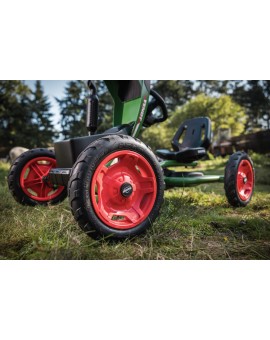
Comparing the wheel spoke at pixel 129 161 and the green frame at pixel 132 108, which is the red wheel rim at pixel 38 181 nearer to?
the green frame at pixel 132 108

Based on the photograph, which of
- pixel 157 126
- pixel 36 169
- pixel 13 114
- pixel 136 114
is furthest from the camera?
pixel 157 126

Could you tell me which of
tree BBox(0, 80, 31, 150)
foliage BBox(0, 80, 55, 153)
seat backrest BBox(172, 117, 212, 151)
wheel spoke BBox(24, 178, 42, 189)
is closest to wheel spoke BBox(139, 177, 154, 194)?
wheel spoke BBox(24, 178, 42, 189)

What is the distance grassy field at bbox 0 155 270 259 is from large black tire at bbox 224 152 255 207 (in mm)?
234

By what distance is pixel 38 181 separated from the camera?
2348 millimetres

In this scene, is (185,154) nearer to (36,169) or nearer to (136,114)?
(136,114)

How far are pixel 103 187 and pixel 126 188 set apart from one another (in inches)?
4.4

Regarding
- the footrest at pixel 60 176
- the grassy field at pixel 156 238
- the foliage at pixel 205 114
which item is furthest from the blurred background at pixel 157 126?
the grassy field at pixel 156 238

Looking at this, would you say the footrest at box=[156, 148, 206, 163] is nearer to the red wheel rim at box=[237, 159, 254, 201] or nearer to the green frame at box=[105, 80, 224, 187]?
the green frame at box=[105, 80, 224, 187]

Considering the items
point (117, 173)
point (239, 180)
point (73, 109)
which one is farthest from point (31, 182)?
point (73, 109)

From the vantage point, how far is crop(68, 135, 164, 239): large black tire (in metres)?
1.33

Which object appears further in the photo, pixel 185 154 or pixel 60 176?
pixel 185 154
